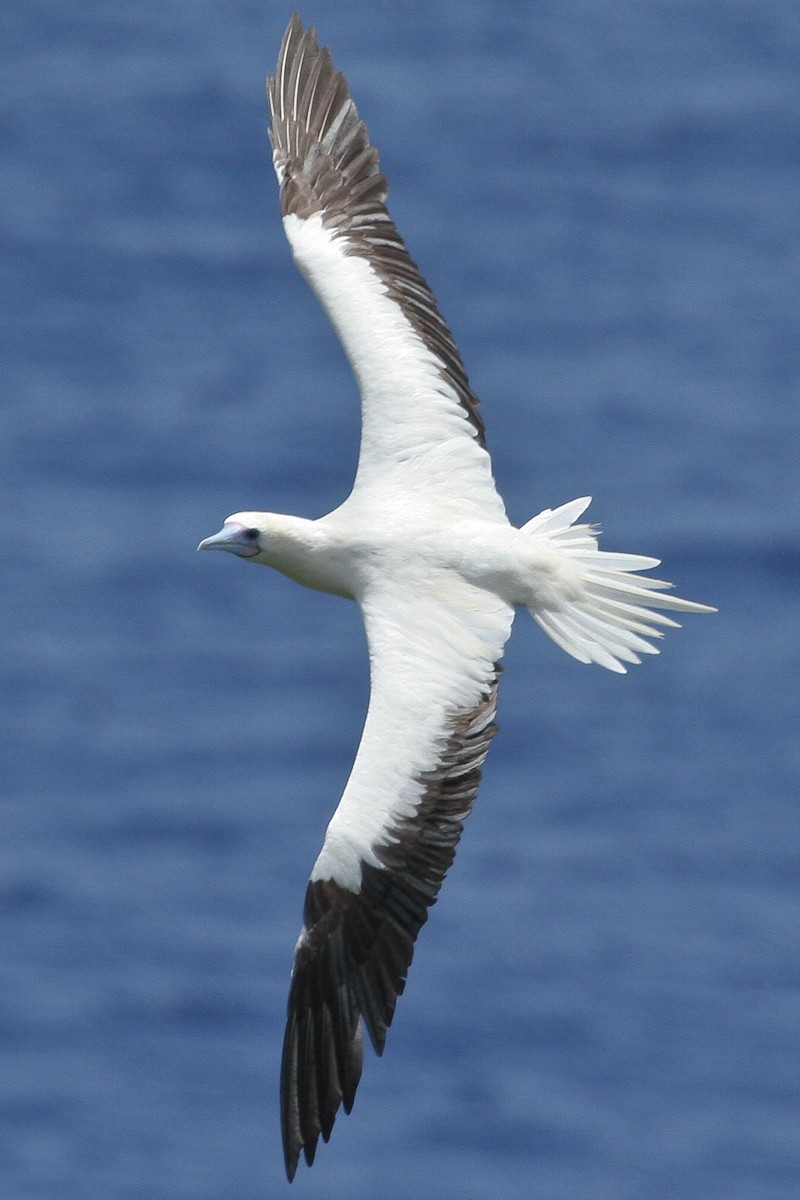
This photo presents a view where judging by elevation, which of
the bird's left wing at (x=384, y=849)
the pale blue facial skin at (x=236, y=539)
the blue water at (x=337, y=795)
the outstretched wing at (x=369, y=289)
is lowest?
the bird's left wing at (x=384, y=849)

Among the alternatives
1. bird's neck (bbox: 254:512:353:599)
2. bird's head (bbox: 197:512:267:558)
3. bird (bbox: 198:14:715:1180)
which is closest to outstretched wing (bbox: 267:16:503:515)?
bird (bbox: 198:14:715:1180)

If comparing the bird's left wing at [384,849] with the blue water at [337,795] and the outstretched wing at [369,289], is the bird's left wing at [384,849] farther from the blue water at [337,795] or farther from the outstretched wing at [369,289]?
the blue water at [337,795]

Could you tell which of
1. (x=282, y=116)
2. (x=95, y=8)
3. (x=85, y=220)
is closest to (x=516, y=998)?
(x=85, y=220)

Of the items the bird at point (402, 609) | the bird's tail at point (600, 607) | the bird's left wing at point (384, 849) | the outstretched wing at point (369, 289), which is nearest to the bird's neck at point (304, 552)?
the bird at point (402, 609)

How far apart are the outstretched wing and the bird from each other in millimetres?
14

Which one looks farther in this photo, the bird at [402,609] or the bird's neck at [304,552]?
the bird's neck at [304,552]

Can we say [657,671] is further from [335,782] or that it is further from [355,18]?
[355,18]

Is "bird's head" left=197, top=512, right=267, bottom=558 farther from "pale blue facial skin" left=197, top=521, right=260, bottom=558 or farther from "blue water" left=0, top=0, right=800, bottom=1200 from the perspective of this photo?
"blue water" left=0, top=0, right=800, bottom=1200

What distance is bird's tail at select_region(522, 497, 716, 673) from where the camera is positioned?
15.3m

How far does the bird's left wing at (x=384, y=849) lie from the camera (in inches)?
575

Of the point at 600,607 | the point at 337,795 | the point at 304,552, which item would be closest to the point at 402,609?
the point at 304,552

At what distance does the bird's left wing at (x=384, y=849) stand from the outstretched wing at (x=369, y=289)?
1.07 meters

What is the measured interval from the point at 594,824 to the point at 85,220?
11.8 metres

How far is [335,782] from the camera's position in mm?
35500
